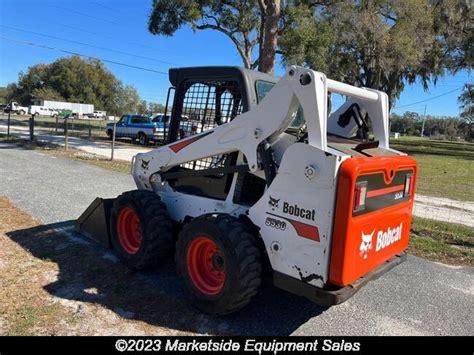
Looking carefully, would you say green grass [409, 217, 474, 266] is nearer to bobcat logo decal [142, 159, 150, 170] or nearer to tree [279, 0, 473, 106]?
bobcat logo decal [142, 159, 150, 170]

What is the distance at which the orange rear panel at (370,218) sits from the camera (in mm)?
3037

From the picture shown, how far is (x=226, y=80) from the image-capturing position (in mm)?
4145

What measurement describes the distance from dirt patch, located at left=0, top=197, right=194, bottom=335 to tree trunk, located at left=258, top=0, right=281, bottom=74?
1189cm

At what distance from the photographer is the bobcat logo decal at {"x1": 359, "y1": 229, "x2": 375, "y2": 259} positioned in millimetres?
3277

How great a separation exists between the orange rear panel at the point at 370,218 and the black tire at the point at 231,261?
2.16ft

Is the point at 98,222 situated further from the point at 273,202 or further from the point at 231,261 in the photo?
the point at 273,202

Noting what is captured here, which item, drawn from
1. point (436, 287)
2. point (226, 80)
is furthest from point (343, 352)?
point (226, 80)

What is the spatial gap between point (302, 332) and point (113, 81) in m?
89.4

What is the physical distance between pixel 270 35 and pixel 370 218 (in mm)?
13359

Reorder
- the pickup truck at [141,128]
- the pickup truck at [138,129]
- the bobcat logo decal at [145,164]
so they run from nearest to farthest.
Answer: the bobcat logo decal at [145,164] → the pickup truck at [141,128] → the pickup truck at [138,129]

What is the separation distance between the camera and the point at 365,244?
11.0 ft

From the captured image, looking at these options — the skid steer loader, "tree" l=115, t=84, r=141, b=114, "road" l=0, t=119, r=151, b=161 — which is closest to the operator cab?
the skid steer loader

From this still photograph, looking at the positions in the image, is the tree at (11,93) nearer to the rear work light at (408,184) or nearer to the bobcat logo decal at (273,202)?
the bobcat logo decal at (273,202)

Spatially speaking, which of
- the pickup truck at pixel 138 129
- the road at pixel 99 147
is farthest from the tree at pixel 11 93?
the road at pixel 99 147
